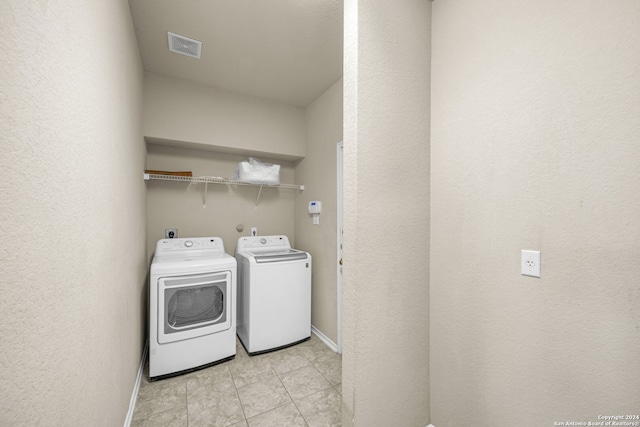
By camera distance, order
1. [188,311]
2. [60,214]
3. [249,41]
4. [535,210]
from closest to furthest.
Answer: [60,214]
[535,210]
[249,41]
[188,311]

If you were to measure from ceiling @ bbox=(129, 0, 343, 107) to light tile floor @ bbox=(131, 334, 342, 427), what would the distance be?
2.62 meters

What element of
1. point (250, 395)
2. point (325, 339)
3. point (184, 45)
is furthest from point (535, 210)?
point (184, 45)

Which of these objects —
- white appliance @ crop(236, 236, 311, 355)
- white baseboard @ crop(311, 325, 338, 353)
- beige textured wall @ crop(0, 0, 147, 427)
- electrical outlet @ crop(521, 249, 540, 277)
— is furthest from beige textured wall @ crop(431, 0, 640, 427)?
beige textured wall @ crop(0, 0, 147, 427)

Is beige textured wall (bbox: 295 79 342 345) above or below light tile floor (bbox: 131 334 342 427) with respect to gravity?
above

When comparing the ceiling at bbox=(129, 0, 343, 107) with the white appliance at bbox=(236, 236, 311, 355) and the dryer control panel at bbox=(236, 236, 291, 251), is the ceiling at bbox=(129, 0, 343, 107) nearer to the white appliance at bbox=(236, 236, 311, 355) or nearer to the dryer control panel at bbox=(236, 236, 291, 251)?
the dryer control panel at bbox=(236, 236, 291, 251)

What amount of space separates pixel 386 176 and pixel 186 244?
209cm

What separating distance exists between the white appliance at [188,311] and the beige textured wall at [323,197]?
90cm

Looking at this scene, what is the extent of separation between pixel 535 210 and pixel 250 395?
6.75 feet

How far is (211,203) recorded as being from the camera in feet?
9.14

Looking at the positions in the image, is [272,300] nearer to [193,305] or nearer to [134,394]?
[193,305]

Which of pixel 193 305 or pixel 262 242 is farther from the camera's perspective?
pixel 262 242

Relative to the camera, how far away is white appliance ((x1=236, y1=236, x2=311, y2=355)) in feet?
7.55

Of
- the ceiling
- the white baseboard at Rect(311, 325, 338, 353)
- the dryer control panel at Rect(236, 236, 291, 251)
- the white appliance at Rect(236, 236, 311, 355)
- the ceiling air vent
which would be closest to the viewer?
the ceiling

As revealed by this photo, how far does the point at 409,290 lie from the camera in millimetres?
1353
